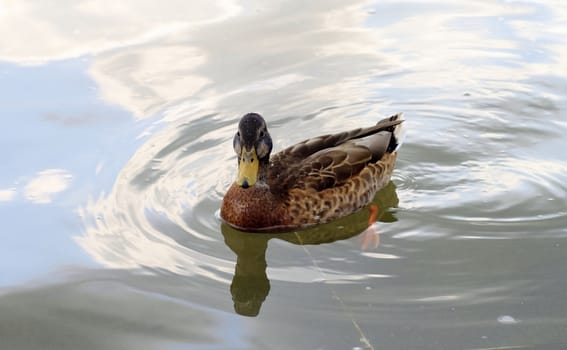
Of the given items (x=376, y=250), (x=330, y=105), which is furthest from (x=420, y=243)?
(x=330, y=105)

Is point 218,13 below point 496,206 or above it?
above

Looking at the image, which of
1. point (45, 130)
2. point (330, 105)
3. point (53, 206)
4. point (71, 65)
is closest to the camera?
point (53, 206)

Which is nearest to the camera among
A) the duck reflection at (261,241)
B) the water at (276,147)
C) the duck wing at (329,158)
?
the water at (276,147)

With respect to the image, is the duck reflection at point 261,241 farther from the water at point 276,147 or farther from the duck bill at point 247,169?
the duck bill at point 247,169

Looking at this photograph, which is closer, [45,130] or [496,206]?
[496,206]

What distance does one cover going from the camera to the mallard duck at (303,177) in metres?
6.51

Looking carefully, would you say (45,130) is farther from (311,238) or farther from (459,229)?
(459,229)

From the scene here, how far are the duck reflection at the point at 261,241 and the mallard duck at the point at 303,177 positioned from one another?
73 mm

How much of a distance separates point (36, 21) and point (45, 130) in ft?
9.30

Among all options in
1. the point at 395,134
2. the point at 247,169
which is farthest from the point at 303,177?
the point at 395,134

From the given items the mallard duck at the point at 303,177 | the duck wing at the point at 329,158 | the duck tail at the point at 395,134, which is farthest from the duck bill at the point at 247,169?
the duck tail at the point at 395,134

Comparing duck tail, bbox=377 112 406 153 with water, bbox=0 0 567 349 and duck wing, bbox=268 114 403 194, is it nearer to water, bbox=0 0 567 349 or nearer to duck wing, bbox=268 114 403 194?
duck wing, bbox=268 114 403 194

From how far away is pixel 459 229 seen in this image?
258 inches

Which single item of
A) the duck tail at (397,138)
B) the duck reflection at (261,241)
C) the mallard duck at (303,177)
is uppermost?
the duck tail at (397,138)
